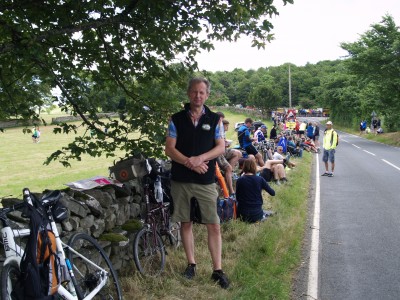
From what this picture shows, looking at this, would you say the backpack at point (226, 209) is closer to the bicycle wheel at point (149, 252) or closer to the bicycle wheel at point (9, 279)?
the bicycle wheel at point (149, 252)

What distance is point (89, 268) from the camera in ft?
13.5

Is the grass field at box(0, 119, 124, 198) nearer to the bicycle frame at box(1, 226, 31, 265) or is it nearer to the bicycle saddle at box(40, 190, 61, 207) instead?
the bicycle saddle at box(40, 190, 61, 207)

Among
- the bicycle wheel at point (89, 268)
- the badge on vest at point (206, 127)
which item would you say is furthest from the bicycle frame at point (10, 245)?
the badge on vest at point (206, 127)

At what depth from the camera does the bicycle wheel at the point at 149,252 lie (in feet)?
16.3

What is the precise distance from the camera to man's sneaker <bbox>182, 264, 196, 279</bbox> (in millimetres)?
4868

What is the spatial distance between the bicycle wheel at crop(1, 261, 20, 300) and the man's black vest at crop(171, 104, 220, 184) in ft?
6.51

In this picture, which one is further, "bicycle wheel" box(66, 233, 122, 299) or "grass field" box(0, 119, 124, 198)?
"grass field" box(0, 119, 124, 198)

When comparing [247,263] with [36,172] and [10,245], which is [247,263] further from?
[36,172]

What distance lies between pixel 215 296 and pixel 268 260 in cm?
146

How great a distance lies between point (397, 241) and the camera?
698 centimetres

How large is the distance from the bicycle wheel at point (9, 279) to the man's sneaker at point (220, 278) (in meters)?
2.31

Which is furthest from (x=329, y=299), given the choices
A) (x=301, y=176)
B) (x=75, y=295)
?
(x=301, y=176)

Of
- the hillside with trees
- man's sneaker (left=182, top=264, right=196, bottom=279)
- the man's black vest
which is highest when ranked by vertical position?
the hillside with trees

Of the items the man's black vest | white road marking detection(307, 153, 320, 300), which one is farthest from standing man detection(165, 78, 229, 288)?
white road marking detection(307, 153, 320, 300)
